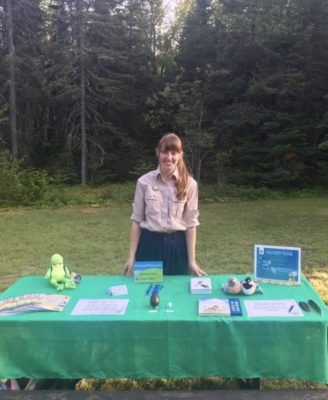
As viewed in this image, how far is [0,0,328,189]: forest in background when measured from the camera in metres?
18.0

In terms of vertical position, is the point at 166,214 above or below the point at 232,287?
above

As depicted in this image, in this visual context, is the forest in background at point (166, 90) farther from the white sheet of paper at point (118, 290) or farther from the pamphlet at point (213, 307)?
the pamphlet at point (213, 307)

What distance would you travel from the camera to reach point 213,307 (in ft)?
6.93

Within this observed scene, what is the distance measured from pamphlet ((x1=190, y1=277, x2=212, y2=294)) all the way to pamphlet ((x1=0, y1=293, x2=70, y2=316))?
2.26ft

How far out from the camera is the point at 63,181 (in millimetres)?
19781

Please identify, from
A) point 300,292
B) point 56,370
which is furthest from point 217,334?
point 56,370

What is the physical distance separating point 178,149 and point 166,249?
662mm

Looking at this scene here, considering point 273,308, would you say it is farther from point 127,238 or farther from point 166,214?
point 127,238

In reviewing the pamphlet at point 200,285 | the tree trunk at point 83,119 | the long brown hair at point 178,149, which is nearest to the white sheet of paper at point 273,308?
the pamphlet at point 200,285

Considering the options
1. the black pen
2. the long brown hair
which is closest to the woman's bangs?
the long brown hair

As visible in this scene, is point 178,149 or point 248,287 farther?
point 178,149

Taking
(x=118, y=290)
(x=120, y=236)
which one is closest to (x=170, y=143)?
(x=118, y=290)

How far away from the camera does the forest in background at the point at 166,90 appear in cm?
1802

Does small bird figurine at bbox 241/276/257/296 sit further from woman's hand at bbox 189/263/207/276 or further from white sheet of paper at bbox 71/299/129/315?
white sheet of paper at bbox 71/299/129/315
